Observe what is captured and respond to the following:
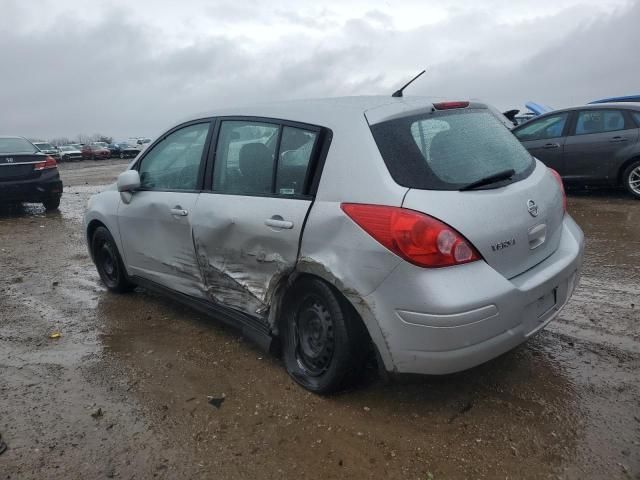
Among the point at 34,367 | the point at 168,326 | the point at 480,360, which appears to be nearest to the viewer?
the point at 480,360

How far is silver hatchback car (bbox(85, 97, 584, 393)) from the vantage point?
256cm

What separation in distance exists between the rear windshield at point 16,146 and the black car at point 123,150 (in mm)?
36451

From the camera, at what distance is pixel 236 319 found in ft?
11.7

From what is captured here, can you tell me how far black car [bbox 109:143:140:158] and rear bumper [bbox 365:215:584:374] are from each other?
4629cm

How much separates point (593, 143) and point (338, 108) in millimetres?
7347

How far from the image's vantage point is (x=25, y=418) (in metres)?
3.06

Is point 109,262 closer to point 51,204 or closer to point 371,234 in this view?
point 371,234

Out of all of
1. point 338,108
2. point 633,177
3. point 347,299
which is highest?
point 338,108

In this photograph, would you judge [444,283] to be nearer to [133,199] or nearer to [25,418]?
[25,418]

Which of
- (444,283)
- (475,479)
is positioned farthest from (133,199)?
(475,479)

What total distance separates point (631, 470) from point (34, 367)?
11.6 feet

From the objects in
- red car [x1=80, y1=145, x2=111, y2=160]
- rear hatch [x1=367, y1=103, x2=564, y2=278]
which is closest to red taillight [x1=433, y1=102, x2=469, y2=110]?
rear hatch [x1=367, y1=103, x2=564, y2=278]

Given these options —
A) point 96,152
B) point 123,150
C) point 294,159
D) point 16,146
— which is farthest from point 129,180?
point 123,150

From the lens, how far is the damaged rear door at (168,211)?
151 inches
